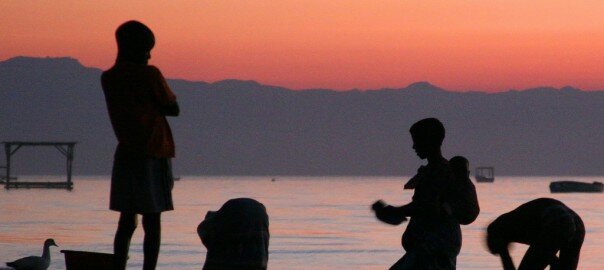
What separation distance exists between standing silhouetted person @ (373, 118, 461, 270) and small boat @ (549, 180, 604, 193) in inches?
4972

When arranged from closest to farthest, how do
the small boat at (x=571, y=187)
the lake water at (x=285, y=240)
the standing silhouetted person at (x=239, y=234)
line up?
the standing silhouetted person at (x=239, y=234)
the lake water at (x=285, y=240)
the small boat at (x=571, y=187)

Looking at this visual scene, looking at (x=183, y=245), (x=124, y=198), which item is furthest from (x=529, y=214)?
(x=183, y=245)

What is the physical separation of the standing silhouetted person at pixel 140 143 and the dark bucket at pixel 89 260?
58 mm

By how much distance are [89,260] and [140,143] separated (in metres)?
0.76

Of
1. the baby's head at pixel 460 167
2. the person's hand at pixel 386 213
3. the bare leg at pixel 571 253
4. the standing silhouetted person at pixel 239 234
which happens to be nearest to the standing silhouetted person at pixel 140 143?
the standing silhouetted person at pixel 239 234

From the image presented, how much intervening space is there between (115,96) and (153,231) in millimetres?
840

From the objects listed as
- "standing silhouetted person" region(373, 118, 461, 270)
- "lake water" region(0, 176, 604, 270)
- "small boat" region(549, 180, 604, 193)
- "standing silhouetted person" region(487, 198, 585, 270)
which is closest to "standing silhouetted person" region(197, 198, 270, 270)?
"standing silhouetted person" region(373, 118, 461, 270)

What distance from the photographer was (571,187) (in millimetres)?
136250

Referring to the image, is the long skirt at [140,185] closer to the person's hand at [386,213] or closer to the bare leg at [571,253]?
the person's hand at [386,213]

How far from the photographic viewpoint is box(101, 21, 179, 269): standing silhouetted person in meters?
8.00

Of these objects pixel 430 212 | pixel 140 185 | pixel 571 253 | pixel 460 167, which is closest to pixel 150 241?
pixel 140 185

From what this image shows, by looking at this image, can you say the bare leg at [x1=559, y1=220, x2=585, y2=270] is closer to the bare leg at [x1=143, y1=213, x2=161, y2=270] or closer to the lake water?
the bare leg at [x1=143, y1=213, x2=161, y2=270]

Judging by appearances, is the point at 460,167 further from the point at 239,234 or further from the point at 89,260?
the point at 89,260

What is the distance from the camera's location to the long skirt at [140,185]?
8.02 m
